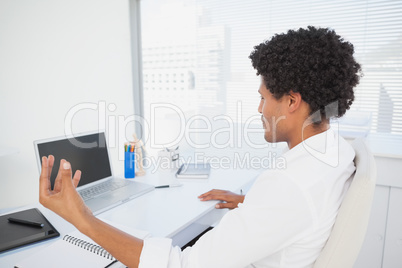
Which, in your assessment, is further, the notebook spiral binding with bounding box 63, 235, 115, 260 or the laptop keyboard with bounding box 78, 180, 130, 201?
the laptop keyboard with bounding box 78, 180, 130, 201

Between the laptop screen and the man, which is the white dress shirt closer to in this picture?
the man

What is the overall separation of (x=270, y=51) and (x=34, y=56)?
2.06 metres

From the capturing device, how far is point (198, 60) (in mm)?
2871

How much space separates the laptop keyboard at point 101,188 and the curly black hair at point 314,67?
104 centimetres

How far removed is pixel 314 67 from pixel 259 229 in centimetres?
50

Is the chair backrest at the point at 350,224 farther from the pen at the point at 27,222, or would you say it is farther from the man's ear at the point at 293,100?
the pen at the point at 27,222

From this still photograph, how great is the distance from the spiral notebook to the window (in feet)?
6.26

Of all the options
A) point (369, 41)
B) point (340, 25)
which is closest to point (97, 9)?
point (340, 25)

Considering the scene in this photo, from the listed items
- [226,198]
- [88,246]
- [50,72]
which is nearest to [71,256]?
[88,246]

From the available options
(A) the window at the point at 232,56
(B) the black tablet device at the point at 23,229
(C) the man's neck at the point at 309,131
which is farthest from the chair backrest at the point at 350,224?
(A) the window at the point at 232,56

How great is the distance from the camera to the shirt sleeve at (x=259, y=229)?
0.77 meters

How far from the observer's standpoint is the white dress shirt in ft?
2.53

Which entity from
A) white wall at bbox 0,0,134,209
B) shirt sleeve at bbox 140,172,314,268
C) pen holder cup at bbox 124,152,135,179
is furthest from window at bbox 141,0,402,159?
shirt sleeve at bbox 140,172,314,268

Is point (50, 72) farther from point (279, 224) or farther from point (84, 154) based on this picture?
point (279, 224)
